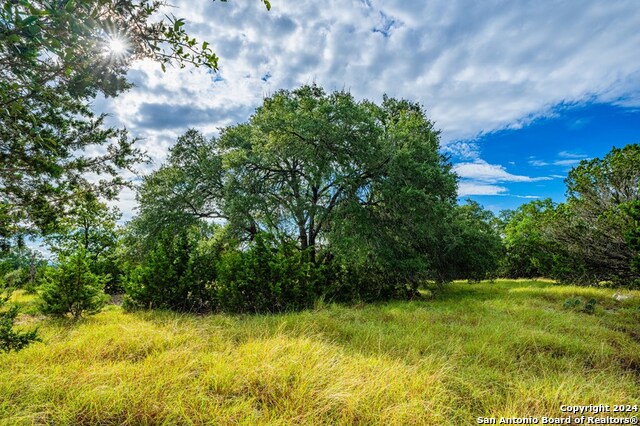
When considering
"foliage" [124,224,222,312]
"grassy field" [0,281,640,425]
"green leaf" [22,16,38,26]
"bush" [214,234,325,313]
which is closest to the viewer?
"green leaf" [22,16,38,26]

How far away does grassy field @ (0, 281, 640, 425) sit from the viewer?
280 centimetres

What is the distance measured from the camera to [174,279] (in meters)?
8.12

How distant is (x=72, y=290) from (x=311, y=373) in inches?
269

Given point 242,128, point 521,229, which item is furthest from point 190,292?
point 521,229

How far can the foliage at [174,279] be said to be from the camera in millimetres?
8008

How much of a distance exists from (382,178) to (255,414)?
7867 millimetres

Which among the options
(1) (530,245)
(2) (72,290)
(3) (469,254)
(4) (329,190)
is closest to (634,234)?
(1) (530,245)

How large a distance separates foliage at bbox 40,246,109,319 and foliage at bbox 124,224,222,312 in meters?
0.98

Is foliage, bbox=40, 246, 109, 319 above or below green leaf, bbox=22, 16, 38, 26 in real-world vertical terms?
below

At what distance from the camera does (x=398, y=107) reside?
53.8ft

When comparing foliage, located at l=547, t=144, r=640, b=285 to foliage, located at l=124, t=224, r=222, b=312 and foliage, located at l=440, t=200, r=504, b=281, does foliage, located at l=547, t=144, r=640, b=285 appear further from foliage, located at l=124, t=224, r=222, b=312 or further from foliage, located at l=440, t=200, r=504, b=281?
foliage, located at l=124, t=224, r=222, b=312

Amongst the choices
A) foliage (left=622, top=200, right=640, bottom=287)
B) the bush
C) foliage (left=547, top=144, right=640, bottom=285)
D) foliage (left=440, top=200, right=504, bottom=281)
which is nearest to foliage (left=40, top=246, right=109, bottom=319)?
the bush

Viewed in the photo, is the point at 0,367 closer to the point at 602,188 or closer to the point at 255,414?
the point at 255,414

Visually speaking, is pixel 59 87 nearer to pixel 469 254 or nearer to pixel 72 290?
pixel 72 290
